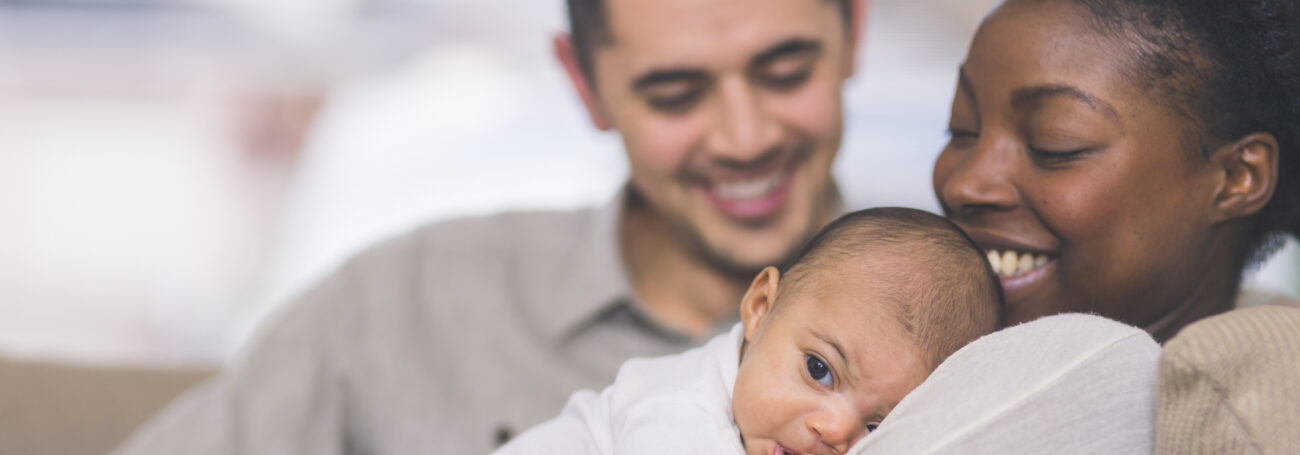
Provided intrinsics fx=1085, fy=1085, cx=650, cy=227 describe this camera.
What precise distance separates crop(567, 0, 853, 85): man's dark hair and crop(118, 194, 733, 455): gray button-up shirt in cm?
21

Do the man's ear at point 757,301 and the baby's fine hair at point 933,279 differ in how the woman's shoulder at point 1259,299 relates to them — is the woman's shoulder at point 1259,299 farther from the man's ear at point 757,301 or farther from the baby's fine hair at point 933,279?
the man's ear at point 757,301

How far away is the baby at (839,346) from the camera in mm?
785

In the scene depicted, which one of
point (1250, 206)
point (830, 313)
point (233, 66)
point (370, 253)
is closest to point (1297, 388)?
point (1250, 206)

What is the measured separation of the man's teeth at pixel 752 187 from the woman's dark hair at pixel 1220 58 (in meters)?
0.58

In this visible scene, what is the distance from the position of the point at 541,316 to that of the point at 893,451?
2.77 ft

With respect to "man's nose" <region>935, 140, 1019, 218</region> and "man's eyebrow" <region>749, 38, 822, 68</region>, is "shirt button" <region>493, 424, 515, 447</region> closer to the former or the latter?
"man's eyebrow" <region>749, 38, 822, 68</region>

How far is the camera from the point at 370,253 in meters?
1.59

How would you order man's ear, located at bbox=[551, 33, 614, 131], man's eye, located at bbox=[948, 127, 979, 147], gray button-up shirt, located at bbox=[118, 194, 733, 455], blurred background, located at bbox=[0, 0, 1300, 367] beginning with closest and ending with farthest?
man's eye, located at bbox=[948, 127, 979, 147] → gray button-up shirt, located at bbox=[118, 194, 733, 455] → man's ear, located at bbox=[551, 33, 614, 131] → blurred background, located at bbox=[0, 0, 1300, 367]

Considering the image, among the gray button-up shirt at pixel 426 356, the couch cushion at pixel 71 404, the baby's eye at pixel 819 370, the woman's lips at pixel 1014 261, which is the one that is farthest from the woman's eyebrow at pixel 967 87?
the couch cushion at pixel 71 404

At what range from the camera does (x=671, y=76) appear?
1.31 meters

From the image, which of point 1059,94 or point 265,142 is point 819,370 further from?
point 265,142

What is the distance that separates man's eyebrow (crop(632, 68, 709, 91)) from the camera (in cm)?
130

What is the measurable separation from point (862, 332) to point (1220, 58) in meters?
0.33

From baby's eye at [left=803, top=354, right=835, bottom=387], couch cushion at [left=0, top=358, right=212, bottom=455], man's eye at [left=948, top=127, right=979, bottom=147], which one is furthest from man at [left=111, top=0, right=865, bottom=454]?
baby's eye at [left=803, top=354, right=835, bottom=387]
